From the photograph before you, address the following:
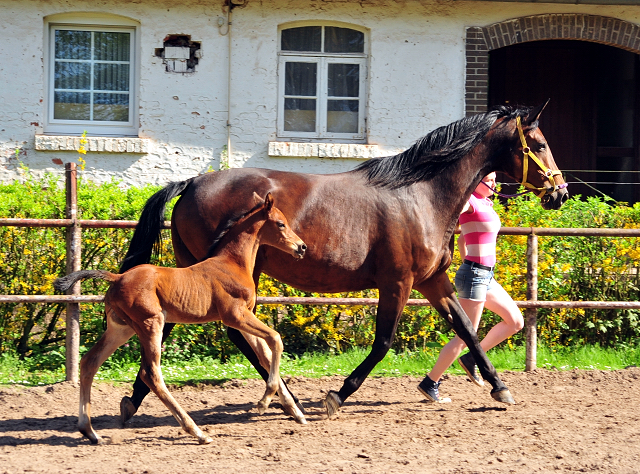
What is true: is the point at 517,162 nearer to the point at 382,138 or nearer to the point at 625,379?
the point at 625,379

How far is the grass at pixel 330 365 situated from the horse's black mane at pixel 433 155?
1.86 metres

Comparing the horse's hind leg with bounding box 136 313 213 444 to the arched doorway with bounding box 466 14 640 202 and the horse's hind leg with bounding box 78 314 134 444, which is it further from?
the arched doorway with bounding box 466 14 640 202

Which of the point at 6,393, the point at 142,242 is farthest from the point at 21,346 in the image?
the point at 142,242

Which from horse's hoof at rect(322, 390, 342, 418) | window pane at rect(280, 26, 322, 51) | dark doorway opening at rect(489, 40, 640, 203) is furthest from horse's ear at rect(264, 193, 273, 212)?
dark doorway opening at rect(489, 40, 640, 203)

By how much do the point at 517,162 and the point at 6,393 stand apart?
4.08 meters

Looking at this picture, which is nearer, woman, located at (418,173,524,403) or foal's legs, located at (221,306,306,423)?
foal's legs, located at (221,306,306,423)

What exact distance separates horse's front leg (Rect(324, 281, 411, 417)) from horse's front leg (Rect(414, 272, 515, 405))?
414 millimetres

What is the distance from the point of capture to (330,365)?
6.37m

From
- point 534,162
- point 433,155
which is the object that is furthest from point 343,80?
point 534,162

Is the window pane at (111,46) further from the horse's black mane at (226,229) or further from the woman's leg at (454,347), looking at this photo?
the woman's leg at (454,347)

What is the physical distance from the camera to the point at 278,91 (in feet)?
31.9

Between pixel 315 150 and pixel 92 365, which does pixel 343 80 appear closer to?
pixel 315 150

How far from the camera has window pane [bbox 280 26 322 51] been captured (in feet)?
32.1

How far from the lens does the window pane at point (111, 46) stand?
9633mm
